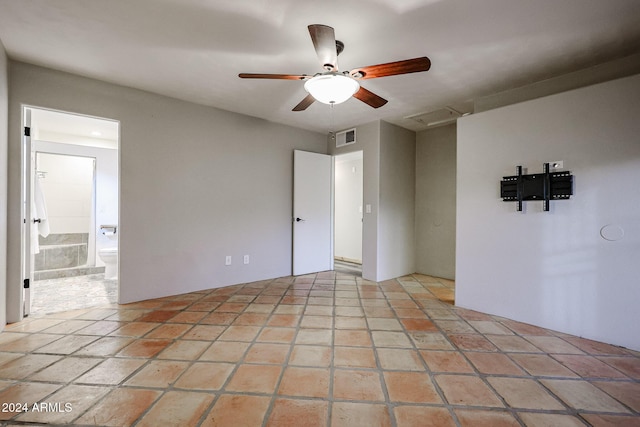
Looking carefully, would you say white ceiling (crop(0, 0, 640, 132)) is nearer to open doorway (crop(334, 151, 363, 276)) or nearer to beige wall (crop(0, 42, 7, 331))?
beige wall (crop(0, 42, 7, 331))

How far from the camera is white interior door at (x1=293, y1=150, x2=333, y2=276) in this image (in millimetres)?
4602

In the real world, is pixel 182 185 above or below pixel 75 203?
above

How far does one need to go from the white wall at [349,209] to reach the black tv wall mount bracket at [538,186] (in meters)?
3.39

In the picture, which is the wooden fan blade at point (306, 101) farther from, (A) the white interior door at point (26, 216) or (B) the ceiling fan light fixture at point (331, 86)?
(A) the white interior door at point (26, 216)

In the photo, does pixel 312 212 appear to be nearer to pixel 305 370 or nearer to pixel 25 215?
pixel 305 370

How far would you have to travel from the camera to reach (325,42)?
1.75 meters

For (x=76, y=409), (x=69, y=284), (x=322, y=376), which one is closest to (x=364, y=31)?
(x=322, y=376)

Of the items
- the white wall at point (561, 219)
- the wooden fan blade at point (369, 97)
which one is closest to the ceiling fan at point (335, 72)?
the wooden fan blade at point (369, 97)

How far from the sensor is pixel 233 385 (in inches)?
68.9

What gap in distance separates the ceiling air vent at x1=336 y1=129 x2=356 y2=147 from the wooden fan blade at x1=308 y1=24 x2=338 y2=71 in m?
2.64

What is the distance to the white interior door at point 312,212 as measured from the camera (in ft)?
15.1

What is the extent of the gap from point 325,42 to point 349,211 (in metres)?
4.74

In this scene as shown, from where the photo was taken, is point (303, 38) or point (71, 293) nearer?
point (303, 38)

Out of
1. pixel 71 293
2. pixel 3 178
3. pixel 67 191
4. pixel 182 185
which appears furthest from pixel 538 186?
pixel 67 191
